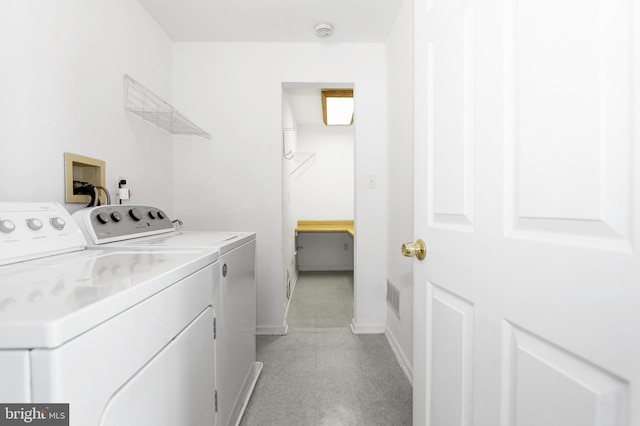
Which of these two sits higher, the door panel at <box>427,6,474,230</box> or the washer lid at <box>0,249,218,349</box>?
the door panel at <box>427,6,474,230</box>

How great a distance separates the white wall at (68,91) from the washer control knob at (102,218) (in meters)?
0.21

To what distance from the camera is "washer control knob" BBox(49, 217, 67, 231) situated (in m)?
0.97

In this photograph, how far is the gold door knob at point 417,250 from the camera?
92 cm

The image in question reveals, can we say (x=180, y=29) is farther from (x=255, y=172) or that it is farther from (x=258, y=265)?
(x=258, y=265)

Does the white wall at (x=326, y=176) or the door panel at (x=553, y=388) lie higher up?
the white wall at (x=326, y=176)

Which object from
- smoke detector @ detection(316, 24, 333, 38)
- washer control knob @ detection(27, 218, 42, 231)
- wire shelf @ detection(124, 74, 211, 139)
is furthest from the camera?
smoke detector @ detection(316, 24, 333, 38)

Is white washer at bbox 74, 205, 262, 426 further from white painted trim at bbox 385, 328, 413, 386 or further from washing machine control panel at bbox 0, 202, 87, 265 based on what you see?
white painted trim at bbox 385, 328, 413, 386

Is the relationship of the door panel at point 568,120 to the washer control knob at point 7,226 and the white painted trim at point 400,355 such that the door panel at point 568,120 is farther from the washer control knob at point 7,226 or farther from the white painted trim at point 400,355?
the white painted trim at point 400,355

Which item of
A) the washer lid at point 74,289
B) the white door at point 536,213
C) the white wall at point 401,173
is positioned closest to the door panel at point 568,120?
the white door at point 536,213

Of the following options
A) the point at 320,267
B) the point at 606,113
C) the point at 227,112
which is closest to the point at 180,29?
the point at 227,112

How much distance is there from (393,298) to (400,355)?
385 millimetres

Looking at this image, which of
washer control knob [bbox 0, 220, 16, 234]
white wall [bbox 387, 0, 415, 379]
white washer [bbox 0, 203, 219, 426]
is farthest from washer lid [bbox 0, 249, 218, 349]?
white wall [bbox 387, 0, 415, 379]

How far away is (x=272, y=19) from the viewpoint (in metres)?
1.94

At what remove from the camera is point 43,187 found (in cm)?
112
